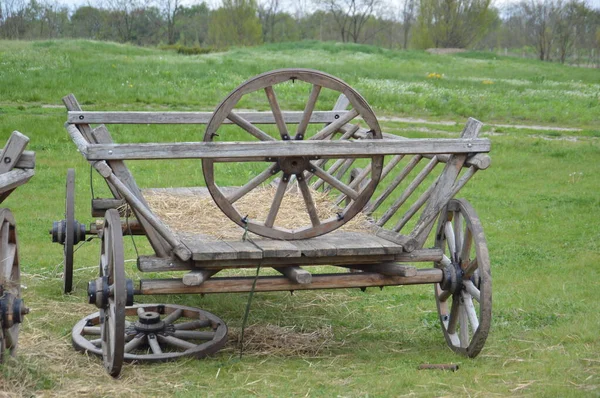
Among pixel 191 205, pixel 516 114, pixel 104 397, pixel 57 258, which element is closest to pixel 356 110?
pixel 191 205

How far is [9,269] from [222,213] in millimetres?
2050

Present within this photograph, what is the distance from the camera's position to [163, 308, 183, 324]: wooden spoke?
642 centimetres

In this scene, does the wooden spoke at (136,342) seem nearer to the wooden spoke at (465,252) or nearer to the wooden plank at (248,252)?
the wooden plank at (248,252)

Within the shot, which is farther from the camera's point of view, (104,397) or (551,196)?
(551,196)

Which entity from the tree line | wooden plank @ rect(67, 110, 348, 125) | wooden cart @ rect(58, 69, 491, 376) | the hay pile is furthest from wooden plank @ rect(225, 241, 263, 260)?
the tree line

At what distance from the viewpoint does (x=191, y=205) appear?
725cm

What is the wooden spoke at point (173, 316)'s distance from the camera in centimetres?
642

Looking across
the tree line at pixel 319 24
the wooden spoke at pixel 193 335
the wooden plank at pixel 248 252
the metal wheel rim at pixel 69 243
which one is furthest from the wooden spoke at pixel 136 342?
the tree line at pixel 319 24

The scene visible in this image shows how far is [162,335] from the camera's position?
20.1ft

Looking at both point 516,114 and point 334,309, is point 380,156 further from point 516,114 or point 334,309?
point 516,114

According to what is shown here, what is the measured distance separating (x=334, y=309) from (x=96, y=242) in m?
3.89

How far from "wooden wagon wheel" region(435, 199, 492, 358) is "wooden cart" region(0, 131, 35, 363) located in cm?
288

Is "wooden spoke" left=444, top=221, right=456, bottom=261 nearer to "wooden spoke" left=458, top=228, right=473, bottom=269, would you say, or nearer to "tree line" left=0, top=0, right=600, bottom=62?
"wooden spoke" left=458, top=228, right=473, bottom=269

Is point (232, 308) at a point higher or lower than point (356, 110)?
lower
